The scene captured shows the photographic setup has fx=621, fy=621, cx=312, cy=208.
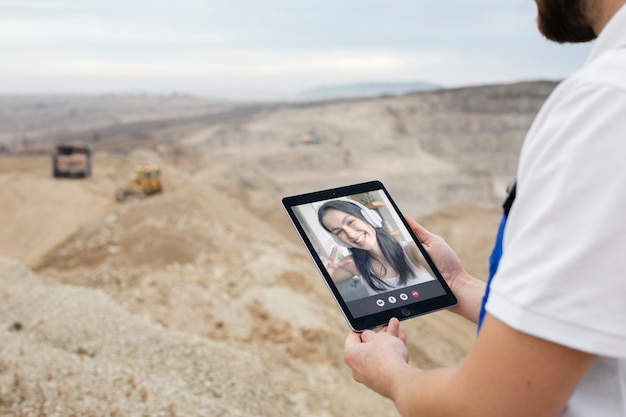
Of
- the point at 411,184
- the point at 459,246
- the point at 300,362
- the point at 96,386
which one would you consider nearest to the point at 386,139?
the point at 411,184

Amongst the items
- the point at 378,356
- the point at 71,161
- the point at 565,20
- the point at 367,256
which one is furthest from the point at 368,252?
the point at 71,161

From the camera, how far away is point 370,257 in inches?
83.2

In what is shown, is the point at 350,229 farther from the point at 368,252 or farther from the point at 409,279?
the point at 409,279

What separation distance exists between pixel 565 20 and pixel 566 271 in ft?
2.11

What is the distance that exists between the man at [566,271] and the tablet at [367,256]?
71cm

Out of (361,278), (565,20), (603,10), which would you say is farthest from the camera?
(361,278)

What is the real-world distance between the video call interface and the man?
71 cm

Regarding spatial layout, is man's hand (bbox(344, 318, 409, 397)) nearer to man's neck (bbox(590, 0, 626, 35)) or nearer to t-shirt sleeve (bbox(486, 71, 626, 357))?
t-shirt sleeve (bbox(486, 71, 626, 357))

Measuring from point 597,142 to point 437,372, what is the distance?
2.01ft

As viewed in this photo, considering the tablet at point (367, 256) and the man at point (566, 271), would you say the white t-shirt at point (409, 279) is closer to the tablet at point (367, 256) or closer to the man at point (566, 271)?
the tablet at point (367, 256)

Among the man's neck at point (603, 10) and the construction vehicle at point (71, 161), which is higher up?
the man's neck at point (603, 10)

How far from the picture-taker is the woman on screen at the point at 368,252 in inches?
81.0

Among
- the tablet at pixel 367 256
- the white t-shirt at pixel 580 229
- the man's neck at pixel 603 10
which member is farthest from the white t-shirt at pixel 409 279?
the man's neck at pixel 603 10

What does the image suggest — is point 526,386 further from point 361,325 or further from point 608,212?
point 361,325
